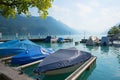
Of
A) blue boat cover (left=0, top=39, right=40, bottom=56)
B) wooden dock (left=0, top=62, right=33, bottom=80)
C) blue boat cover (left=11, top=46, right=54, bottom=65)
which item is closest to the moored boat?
wooden dock (left=0, top=62, right=33, bottom=80)

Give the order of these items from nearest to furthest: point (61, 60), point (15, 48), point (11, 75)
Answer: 1. point (11, 75)
2. point (61, 60)
3. point (15, 48)

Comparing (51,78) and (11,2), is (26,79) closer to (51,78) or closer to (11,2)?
(51,78)

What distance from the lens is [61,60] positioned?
15.6 metres

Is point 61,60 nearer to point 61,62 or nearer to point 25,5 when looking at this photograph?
point 61,62

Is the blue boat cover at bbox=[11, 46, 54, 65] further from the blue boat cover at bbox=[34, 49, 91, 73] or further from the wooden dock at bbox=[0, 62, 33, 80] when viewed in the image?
the wooden dock at bbox=[0, 62, 33, 80]

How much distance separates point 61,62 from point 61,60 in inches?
7.7

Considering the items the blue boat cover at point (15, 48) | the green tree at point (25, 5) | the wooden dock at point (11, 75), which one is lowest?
the wooden dock at point (11, 75)

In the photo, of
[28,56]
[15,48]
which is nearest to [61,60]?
[28,56]

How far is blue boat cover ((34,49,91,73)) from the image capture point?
48.2 ft

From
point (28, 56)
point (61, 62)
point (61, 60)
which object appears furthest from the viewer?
point (28, 56)

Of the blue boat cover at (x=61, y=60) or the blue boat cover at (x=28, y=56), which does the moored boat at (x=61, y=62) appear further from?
the blue boat cover at (x=28, y=56)

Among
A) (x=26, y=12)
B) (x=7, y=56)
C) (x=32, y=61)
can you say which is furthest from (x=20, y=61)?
(x=26, y=12)

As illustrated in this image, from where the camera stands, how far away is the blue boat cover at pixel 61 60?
14702 mm

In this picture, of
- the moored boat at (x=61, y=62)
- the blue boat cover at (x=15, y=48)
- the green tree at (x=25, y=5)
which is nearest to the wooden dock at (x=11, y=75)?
the moored boat at (x=61, y=62)
